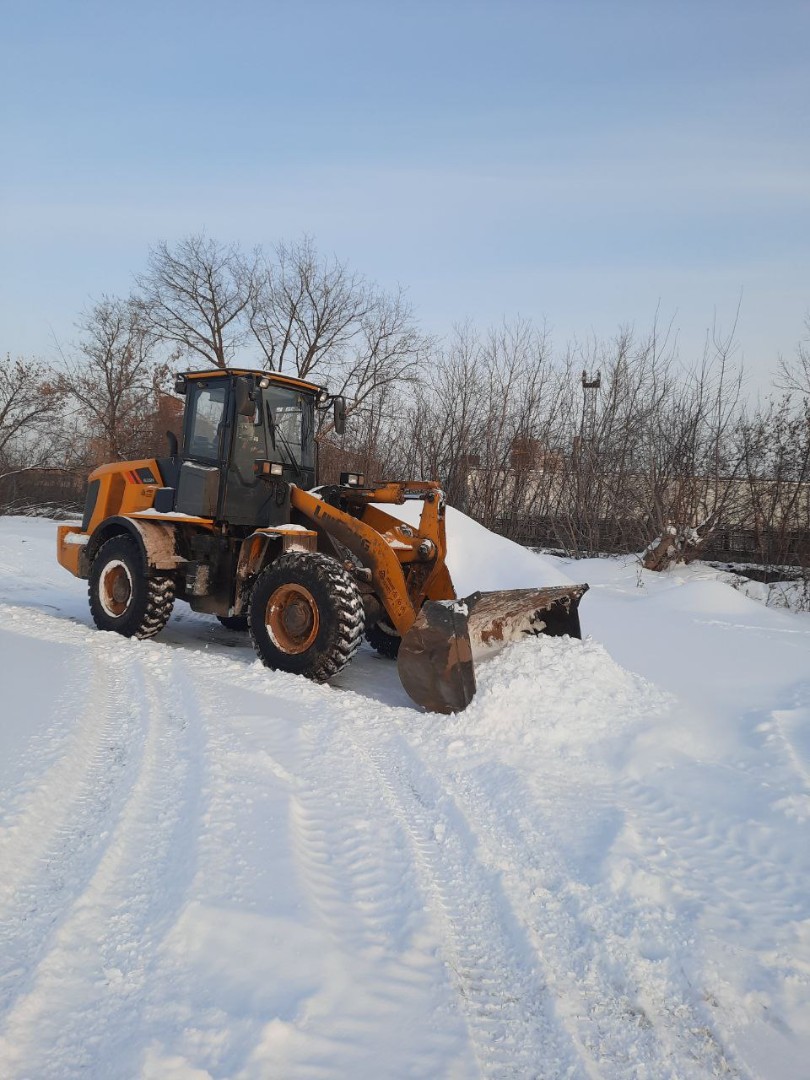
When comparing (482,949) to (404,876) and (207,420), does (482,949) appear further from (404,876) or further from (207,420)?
(207,420)

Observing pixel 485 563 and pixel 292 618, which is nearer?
pixel 292 618

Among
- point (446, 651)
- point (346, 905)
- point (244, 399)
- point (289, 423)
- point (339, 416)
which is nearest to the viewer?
point (346, 905)

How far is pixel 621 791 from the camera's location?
437cm

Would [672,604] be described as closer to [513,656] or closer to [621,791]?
[513,656]

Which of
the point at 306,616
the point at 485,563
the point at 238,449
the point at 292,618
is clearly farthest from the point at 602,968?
the point at 238,449

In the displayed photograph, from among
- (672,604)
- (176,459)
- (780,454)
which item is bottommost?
(672,604)

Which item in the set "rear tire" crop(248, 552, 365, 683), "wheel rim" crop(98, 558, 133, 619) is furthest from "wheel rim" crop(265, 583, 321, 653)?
"wheel rim" crop(98, 558, 133, 619)

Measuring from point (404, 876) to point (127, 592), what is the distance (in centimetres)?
575

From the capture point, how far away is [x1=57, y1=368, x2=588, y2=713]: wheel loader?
6.41 meters

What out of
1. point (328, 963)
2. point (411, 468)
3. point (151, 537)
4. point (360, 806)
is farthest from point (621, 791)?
point (411, 468)

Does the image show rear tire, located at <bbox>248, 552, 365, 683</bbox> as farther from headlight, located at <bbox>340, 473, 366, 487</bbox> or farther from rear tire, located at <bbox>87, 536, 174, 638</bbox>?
rear tire, located at <bbox>87, 536, 174, 638</bbox>

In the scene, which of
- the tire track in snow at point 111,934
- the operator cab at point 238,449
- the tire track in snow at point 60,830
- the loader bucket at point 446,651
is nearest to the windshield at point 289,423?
the operator cab at point 238,449

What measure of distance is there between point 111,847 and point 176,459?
543 centimetres

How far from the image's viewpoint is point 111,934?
104 inches
